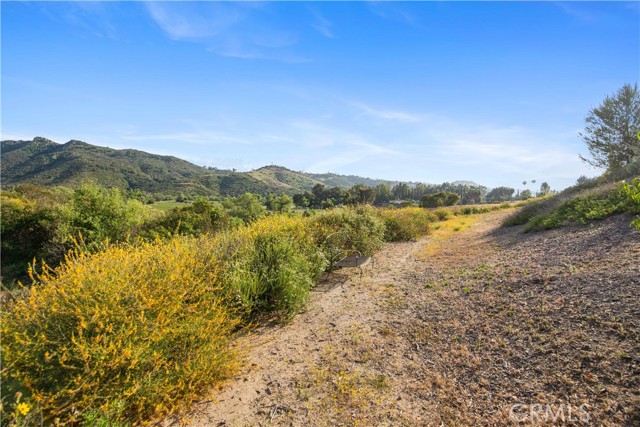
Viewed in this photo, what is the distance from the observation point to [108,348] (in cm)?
226

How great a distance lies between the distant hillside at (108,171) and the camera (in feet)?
245

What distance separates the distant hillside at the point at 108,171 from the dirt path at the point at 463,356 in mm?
62322

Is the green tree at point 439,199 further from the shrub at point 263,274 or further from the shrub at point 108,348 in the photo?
the shrub at point 108,348

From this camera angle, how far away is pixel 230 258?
15.7 feet

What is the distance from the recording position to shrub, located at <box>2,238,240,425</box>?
2.16 meters

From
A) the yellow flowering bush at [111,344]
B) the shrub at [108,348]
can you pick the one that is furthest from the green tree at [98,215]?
the shrub at [108,348]

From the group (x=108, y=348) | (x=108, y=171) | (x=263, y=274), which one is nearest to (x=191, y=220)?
(x=263, y=274)

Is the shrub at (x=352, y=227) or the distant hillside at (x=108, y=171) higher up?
the distant hillside at (x=108, y=171)

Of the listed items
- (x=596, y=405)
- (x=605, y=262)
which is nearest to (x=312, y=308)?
(x=596, y=405)

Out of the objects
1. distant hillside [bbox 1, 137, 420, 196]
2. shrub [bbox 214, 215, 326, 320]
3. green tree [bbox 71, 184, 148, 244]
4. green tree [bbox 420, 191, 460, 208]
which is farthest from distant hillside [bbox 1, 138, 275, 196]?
shrub [bbox 214, 215, 326, 320]

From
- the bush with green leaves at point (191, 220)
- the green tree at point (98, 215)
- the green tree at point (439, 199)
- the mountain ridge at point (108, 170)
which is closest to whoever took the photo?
the green tree at point (98, 215)

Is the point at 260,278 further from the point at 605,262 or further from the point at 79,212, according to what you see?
the point at 79,212

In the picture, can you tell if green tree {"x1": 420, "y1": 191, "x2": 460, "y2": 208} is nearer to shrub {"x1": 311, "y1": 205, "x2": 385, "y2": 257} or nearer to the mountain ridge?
shrub {"x1": 311, "y1": 205, "x2": 385, "y2": 257}

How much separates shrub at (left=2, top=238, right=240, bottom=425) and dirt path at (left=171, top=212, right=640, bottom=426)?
1.41 ft
